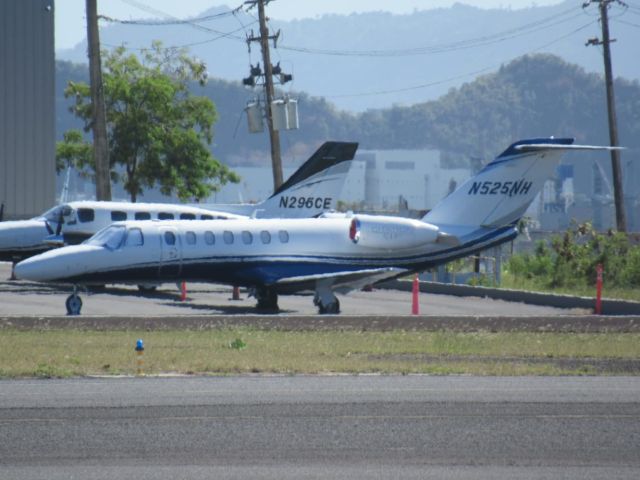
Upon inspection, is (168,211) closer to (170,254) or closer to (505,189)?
(170,254)

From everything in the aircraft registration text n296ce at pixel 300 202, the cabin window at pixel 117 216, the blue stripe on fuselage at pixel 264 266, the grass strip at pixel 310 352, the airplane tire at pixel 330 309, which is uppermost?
the aircraft registration text n296ce at pixel 300 202

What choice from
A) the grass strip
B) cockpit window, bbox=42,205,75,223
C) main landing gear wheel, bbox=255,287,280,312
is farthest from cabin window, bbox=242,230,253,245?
the grass strip

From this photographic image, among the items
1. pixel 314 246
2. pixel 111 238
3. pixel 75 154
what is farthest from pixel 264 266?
pixel 75 154

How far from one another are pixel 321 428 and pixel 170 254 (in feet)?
55.1

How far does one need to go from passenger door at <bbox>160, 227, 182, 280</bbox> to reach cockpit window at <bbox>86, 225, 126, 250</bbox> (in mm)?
918

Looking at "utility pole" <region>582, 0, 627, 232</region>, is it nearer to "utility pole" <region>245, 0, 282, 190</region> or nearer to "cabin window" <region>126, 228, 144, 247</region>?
"utility pole" <region>245, 0, 282, 190</region>

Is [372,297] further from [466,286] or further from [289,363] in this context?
[289,363]

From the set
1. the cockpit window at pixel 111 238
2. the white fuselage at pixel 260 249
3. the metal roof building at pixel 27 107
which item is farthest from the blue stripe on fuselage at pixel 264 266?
the metal roof building at pixel 27 107

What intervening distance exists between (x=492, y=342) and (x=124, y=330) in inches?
251

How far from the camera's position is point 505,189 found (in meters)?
34.8

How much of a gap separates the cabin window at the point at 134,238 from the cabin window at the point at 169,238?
59 cm

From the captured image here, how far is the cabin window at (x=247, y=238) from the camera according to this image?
32.0m

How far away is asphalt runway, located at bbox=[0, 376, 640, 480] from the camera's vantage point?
39.5ft

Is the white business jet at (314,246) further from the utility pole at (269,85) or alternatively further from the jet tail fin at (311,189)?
the utility pole at (269,85)
